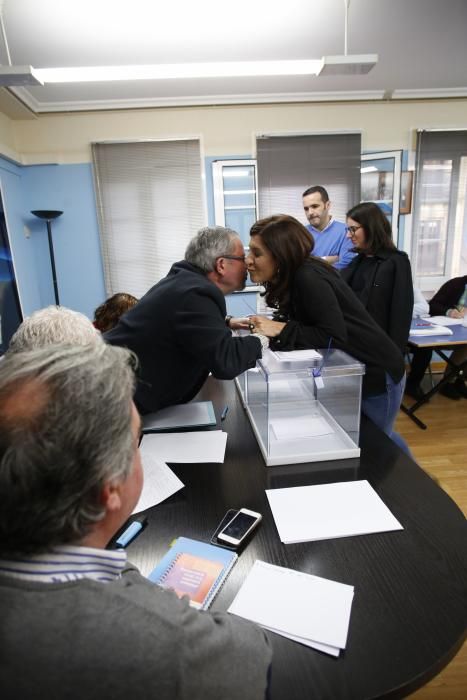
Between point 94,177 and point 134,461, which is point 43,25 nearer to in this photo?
point 94,177

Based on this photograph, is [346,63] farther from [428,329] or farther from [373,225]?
[428,329]

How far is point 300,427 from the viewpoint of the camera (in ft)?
4.46

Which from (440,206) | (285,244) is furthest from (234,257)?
(440,206)

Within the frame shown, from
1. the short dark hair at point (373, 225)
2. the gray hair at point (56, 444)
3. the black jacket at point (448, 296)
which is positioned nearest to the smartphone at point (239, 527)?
the gray hair at point (56, 444)

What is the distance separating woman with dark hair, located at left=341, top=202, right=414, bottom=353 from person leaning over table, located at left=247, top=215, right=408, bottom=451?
3.05 feet

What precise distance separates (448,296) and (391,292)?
2.00 m

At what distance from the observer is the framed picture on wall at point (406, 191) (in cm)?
428

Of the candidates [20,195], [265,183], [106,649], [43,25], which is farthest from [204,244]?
[20,195]

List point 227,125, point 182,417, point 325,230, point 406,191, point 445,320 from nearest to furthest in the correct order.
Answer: point 182,417 → point 325,230 → point 445,320 → point 227,125 → point 406,191

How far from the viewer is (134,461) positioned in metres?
0.61

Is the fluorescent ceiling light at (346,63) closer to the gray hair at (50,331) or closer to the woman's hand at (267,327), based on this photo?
the woman's hand at (267,327)

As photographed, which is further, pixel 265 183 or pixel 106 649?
pixel 265 183

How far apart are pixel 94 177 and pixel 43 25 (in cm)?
162

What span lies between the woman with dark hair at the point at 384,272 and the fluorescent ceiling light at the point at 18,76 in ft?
6.27
